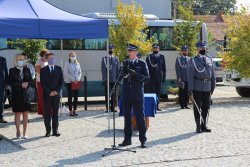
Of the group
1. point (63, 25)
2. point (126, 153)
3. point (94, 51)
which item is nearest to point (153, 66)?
point (94, 51)

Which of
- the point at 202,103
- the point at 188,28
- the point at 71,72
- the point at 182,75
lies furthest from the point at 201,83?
the point at 188,28

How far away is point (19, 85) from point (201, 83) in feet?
12.7

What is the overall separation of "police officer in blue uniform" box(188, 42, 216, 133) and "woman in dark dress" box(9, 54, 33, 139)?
349 centimetres

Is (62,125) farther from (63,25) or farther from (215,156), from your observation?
(215,156)

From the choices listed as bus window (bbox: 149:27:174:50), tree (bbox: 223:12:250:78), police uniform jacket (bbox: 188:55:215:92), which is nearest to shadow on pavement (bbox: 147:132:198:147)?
police uniform jacket (bbox: 188:55:215:92)

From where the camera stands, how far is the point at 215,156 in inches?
376

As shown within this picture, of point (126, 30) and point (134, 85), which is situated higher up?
point (126, 30)

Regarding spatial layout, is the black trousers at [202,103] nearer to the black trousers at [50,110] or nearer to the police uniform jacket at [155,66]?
the black trousers at [50,110]

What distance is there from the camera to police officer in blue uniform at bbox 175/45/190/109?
671 inches

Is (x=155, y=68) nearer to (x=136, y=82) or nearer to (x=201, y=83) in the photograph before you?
(x=201, y=83)

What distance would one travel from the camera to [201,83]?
12227 mm

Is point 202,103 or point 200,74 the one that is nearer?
point 200,74

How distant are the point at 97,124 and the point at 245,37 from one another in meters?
8.28

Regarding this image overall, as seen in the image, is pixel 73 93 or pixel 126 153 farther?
pixel 73 93
